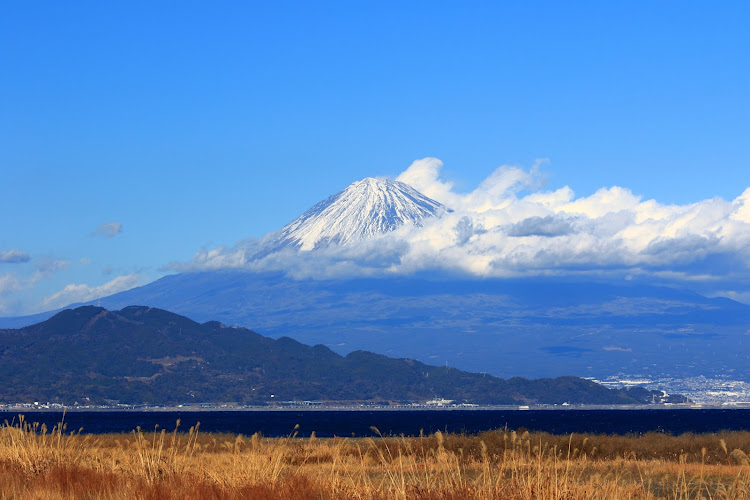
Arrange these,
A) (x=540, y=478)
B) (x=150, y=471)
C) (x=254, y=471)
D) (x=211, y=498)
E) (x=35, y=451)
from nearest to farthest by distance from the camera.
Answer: (x=540, y=478), (x=211, y=498), (x=254, y=471), (x=150, y=471), (x=35, y=451)

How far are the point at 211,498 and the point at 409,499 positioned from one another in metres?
3.94

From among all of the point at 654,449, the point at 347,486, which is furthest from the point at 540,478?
the point at 654,449

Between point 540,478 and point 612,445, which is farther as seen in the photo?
point 612,445

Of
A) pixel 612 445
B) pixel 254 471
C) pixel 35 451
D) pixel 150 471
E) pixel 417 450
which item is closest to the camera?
pixel 254 471

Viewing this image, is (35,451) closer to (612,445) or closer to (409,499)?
(409,499)

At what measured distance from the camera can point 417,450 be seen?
41812mm

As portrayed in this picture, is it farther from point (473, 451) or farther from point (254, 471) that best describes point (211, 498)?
point (473, 451)

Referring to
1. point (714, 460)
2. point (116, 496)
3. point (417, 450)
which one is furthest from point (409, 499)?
point (714, 460)

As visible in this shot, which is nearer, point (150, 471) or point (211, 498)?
point (211, 498)

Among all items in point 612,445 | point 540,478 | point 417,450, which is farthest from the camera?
point 612,445

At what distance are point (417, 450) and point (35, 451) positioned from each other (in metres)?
20.8

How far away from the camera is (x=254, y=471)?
19406mm

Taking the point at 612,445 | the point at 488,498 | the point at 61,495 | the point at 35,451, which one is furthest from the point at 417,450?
the point at 488,498

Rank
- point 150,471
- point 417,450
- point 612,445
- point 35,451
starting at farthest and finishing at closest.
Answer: point 612,445 → point 417,450 → point 35,451 → point 150,471
